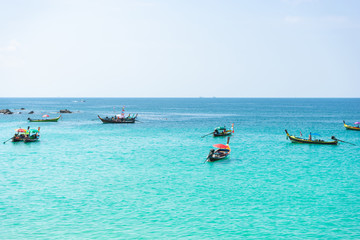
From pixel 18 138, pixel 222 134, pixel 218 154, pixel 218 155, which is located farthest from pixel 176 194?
pixel 222 134

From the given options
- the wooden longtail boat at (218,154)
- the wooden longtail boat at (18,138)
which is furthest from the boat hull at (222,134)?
the wooden longtail boat at (18,138)

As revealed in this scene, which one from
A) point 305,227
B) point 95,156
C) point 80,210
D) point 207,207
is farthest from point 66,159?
point 305,227

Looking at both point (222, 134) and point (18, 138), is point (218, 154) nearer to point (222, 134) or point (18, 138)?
point (222, 134)

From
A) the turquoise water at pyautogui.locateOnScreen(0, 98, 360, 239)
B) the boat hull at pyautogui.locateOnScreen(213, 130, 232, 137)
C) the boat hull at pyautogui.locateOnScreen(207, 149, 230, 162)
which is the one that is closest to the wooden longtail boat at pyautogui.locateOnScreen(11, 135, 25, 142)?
the turquoise water at pyautogui.locateOnScreen(0, 98, 360, 239)

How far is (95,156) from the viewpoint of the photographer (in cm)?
4953

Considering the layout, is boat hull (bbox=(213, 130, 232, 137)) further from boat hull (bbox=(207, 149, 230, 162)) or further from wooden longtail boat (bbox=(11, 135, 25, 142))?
wooden longtail boat (bbox=(11, 135, 25, 142))

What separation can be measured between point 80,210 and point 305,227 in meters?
16.6

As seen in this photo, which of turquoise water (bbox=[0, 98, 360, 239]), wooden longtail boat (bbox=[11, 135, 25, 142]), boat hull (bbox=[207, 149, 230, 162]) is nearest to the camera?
turquoise water (bbox=[0, 98, 360, 239])

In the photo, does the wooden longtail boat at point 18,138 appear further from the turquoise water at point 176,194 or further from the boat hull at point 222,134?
the boat hull at point 222,134

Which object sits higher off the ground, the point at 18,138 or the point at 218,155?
the point at 218,155

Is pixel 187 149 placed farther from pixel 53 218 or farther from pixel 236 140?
pixel 53 218

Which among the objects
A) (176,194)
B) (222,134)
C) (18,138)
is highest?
(222,134)

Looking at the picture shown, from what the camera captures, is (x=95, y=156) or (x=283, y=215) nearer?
(x=283, y=215)

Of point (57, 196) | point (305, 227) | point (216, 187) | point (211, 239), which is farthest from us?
point (216, 187)
